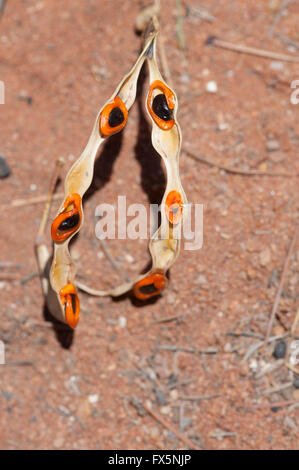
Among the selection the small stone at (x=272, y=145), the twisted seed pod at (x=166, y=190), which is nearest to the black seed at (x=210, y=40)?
the twisted seed pod at (x=166, y=190)

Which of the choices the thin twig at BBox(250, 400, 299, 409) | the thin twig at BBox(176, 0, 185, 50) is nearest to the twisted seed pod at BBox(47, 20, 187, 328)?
the thin twig at BBox(176, 0, 185, 50)

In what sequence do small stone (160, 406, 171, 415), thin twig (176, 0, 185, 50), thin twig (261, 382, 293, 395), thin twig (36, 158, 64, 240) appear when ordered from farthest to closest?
thin twig (176, 0, 185, 50) < thin twig (36, 158, 64, 240) < small stone (160, 406, 171, 415) < thin twig (261, 382, 293, 395)

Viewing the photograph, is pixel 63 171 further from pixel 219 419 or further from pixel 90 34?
pixel 219 419

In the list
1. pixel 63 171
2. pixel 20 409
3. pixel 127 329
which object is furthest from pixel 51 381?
pixel 63 171

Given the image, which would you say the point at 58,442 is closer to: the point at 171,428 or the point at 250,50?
the point at 171,428

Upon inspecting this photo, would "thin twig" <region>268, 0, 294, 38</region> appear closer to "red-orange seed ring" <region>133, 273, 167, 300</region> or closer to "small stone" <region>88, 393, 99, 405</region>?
"red-orange seed ring" <region>133, 273, 167, 300</region>

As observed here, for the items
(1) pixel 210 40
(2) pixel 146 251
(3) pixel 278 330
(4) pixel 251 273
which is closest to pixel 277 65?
(1) pixel 210 40
